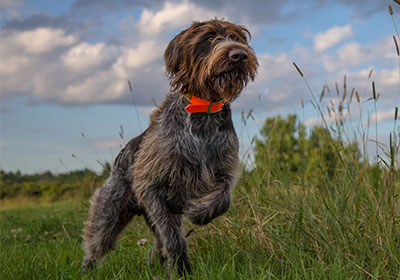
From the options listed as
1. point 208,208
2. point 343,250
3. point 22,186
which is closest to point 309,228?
point 343,250

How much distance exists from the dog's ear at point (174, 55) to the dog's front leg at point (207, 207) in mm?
1225

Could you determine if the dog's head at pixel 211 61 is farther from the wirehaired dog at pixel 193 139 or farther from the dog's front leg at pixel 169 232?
the dog's front leg at pixel 169 232

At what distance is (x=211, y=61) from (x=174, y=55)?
581mm

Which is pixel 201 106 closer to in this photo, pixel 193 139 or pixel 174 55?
pixel 193 139

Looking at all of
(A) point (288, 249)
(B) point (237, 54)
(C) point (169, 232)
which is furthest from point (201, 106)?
(A) point (288, 249)

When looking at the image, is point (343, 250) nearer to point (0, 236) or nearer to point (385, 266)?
point (385, 266)

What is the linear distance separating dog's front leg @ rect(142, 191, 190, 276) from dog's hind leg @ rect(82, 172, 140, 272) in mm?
668

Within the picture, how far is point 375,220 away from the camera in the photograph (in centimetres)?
403

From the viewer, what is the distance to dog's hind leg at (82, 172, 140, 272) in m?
4.96

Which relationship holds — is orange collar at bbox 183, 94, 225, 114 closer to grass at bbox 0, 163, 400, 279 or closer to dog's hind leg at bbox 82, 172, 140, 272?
grass at bbox 0, 163, 400, 279

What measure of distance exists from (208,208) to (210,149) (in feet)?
2.07

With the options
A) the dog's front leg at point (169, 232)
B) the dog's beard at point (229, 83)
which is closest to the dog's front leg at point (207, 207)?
the dog's front leg at point (169, 232)

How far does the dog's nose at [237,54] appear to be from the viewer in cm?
371

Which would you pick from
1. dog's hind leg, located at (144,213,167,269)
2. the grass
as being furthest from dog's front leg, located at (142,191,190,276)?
dog's hind leg, located at (144,213,167,269)
